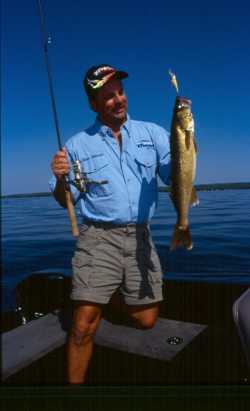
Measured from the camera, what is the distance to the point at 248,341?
113 inches

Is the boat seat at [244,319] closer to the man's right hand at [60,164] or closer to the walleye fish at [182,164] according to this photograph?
the walleye fish at [182,164]

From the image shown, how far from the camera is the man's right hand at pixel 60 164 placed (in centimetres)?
441

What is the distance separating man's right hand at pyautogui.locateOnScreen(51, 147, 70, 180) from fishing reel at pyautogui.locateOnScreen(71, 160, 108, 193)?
0.28 metres

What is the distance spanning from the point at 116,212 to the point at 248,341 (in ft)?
7.46

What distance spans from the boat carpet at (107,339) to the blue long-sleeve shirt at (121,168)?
1.45m

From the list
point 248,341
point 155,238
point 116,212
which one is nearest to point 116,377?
point 116,212

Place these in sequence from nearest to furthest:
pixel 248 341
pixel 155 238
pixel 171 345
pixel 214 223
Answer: pixel 248 341 → pixel 171 345 → pixel 155 238 → pixel 214 223

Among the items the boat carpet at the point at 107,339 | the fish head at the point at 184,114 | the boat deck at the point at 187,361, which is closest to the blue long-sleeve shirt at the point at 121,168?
the fish head at the point at 184,114

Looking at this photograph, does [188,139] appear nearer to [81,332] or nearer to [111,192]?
[111,192]

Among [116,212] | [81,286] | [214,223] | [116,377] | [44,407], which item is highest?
[116,212]

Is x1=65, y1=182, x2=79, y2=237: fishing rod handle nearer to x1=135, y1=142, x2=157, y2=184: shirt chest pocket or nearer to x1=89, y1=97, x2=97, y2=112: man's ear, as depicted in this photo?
x1=135, y1=142, x2=157, y2=184: shirt chest pocket

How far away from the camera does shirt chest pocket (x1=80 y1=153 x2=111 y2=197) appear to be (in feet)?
15.6

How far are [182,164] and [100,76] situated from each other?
1.48 m

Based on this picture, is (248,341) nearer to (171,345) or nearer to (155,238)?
(171,345)
